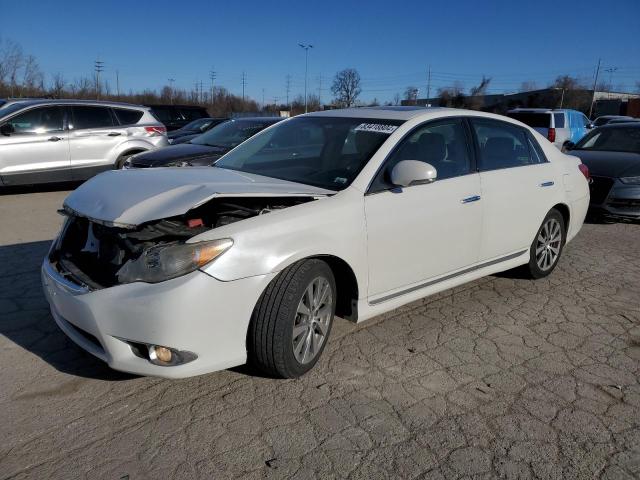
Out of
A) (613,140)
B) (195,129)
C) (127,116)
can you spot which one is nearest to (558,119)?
(613,140)

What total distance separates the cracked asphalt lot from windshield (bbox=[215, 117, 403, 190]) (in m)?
1.20

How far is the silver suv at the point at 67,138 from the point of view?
28.8ft

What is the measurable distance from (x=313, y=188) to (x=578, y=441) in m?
2.07

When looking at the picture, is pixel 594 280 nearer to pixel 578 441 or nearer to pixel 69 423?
pixel 578 441

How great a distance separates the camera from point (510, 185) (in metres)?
4.42

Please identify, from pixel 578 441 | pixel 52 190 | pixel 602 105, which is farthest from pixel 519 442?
pixel 602 105

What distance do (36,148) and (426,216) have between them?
777 cm

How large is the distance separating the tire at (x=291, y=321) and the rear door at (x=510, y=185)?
1.70 meters

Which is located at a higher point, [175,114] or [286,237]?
[175,114]

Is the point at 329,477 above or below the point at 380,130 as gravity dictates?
below

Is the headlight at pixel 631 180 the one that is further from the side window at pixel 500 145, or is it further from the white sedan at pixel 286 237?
the white sedan at pixel 286 237

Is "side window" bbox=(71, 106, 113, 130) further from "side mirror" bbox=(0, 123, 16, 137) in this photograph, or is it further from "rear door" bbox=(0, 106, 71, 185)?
"side mirror" bbox=(0, 123, 16, 137)

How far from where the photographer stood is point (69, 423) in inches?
107

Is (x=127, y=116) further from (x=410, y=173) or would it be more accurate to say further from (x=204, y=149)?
(x=410, y=173)
